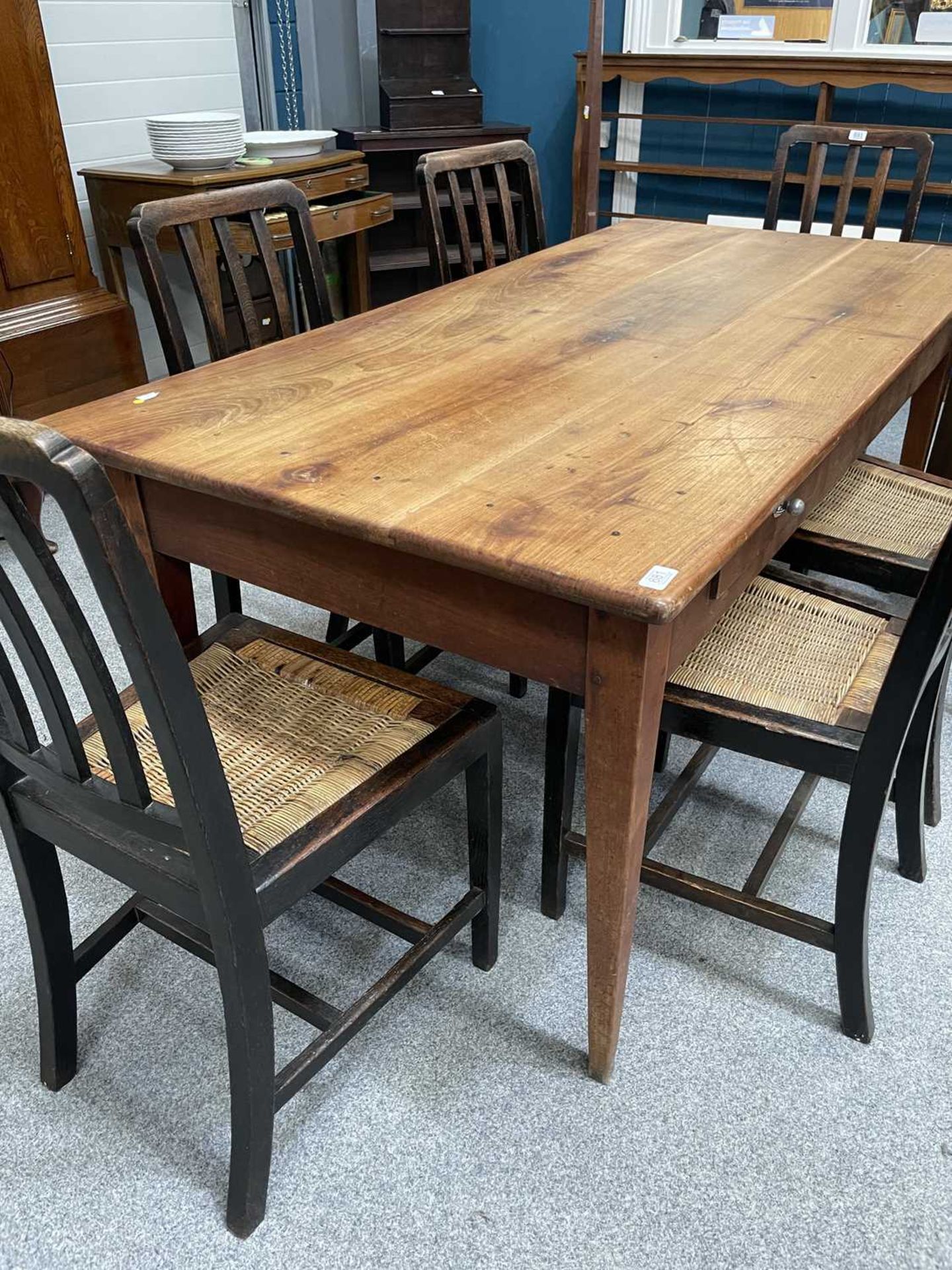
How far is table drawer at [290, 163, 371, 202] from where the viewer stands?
132 inches

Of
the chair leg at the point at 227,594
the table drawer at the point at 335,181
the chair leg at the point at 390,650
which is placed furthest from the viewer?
the table drawer at the point at 335,181

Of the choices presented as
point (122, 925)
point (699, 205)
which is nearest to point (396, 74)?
point (699, 205)

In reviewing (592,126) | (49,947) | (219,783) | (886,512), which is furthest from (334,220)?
(219,783)

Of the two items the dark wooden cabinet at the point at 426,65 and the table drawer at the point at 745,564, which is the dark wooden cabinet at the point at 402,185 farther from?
the table drawer at the point at 745,564

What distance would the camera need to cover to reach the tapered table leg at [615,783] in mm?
1020

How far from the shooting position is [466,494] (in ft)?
3.70

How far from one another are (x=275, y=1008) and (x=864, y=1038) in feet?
2.76

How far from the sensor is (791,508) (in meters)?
1.31

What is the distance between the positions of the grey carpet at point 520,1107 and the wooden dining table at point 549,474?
0.15 metres

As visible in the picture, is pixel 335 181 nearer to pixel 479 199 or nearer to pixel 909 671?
pixel 479 199

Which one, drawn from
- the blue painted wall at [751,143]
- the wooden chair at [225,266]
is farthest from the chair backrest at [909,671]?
the blue painted wall at [751,143]

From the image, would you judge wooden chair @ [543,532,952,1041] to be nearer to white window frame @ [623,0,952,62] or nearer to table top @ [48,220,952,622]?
table top @ [48,220,952,622]

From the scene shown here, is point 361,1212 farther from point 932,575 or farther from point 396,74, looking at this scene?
point 396,74

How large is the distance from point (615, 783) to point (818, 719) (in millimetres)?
346
